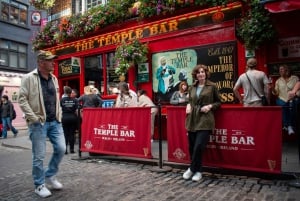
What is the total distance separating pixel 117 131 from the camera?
720cm

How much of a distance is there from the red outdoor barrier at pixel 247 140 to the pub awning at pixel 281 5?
2.38 m

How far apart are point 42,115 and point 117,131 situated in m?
2.50

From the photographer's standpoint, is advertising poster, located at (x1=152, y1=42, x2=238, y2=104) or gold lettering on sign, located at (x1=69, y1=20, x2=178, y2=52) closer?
advertising poster, located at (x1=152, y1=42, x2=238, y2=104)

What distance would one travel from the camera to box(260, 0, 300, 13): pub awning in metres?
6.40

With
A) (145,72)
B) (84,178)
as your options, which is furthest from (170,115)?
(145,72)

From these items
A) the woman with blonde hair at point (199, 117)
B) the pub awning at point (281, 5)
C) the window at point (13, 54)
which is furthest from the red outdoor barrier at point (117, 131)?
the window at point (13, 54)

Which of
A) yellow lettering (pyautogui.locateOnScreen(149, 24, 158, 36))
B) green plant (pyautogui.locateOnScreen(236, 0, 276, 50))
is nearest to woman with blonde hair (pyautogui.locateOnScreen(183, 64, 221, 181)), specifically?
green plant (pyautogui.locateOnScreen(236, 0, 276, 50))

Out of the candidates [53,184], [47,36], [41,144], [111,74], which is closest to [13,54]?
[47,36]

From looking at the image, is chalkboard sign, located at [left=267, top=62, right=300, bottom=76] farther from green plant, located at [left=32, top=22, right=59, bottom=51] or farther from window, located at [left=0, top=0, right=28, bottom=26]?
window, located at [left=0, top=0, right=28, bottom=26]

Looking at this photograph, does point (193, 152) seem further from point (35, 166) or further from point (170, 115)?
point (35, 166)

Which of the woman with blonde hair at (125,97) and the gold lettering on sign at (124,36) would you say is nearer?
the woman with blonde hair at (125,97)

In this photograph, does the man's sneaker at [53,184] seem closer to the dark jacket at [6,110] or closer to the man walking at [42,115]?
the man walking at [42,115]

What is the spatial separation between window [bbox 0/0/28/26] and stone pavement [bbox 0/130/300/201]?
71.6ft

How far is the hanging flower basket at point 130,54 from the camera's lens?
10.7 m
